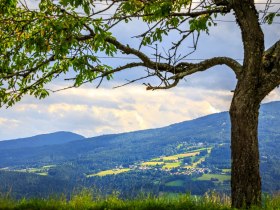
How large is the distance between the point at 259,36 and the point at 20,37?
7.86 m

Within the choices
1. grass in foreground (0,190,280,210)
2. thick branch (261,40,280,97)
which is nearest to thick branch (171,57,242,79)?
thick branch (261,40,280,97)

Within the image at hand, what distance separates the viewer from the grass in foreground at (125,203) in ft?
37.0

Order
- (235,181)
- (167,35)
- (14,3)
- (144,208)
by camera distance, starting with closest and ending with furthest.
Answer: (144,208) < (235,181) < (167,35) < (14,3)

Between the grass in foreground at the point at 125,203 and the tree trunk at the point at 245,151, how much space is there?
0.49m

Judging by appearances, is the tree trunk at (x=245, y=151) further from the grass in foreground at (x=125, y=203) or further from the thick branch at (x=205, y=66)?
the thick branch at (x=205, y=66)

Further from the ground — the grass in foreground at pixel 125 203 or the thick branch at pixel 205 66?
the thick branch at pixel 205 66

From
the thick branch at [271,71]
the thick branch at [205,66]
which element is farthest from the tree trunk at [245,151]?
the thick branch at [205,66]

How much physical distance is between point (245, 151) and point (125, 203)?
3.69 metres

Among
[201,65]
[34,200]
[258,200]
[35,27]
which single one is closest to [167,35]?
[201,65]

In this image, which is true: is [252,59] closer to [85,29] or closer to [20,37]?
[85,29]

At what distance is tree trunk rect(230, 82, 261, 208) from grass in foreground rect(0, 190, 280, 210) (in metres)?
0.49

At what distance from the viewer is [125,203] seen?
40.3ft

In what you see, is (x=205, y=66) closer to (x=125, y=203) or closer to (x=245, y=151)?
(x=245, y=151)

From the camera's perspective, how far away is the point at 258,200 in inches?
472
